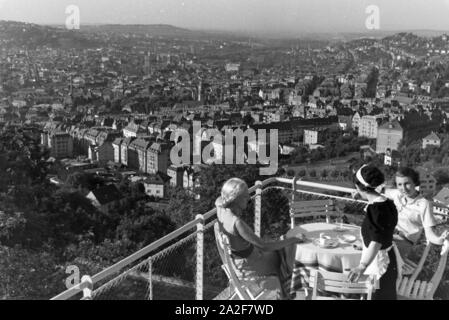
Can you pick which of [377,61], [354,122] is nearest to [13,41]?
[354,122]

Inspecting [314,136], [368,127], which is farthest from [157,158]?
[368,127]

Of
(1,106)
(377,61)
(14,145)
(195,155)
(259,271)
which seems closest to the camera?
(259,271)

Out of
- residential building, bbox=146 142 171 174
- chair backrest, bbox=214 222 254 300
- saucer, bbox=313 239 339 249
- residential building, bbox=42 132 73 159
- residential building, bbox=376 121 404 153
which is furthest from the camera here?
residential building, bbox=376 121 404 153

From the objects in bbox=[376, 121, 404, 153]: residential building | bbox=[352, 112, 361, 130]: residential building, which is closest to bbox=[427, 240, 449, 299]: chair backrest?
bbox=[376, 121, 404, 153]: residential building

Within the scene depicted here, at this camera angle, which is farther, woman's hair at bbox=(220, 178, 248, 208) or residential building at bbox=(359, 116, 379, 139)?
residential building at bbox=(359, 116, 379, 139)

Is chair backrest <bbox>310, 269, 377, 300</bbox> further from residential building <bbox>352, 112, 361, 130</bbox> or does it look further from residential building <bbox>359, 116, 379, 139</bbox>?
residential building <bbox>352, 112, 361, 130</bbox>

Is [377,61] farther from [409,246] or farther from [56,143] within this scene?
[409,246]

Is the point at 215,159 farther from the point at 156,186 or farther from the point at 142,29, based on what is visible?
the point at 142,29
